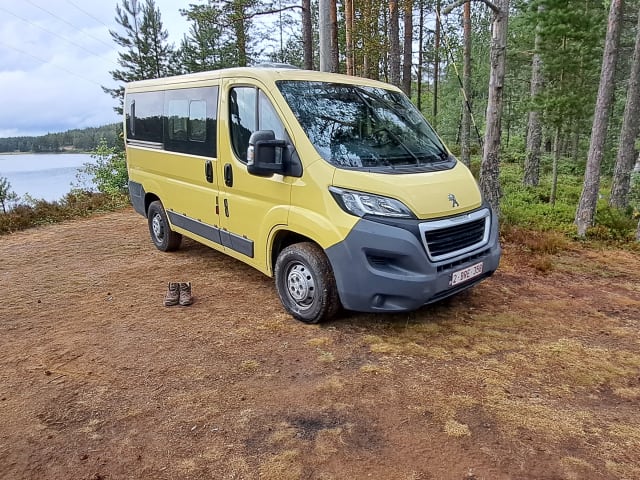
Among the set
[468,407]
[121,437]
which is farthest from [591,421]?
[121,437]

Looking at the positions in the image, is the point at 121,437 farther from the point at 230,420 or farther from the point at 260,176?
the point at 260,176

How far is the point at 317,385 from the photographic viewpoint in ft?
9.79

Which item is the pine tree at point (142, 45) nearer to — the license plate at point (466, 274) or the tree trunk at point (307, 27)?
the tree trunk at point (307, 27)

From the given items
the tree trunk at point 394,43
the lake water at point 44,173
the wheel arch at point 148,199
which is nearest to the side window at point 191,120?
the wheel arch at point 148,199

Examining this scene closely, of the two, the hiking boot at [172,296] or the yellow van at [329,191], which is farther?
the hiking boot at [172,296]

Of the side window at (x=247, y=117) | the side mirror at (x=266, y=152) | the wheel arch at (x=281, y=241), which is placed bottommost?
the wheel arch at (x=281, y=241)

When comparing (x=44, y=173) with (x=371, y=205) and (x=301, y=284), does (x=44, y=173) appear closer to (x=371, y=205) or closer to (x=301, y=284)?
(x=301, y=284)

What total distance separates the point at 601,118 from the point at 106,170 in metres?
13.3

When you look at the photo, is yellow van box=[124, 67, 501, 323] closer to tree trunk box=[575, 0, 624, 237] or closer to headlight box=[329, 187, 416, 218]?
headlight box=[329, 187, 416, 218]

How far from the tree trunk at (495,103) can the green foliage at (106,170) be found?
1037cm

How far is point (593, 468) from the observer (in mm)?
2213

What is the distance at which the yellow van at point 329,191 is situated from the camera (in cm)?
331

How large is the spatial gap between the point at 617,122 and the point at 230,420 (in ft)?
69.3

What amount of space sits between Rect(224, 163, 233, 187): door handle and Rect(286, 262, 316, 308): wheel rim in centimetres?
117
